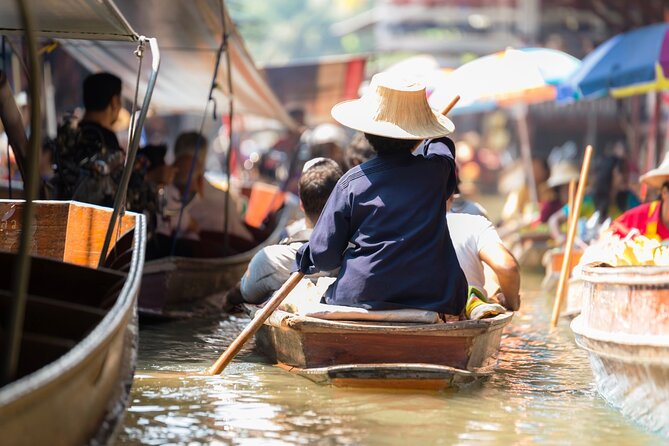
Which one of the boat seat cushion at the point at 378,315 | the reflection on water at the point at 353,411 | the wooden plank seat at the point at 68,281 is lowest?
the reflection on water at the point at 353,411

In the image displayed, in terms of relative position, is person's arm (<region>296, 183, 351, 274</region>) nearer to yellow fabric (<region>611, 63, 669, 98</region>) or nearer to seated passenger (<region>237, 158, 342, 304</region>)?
seated passenger (<region>237, 158, 342, 304</region>)

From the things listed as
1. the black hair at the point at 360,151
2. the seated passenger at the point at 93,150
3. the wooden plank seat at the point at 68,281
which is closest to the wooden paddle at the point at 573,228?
the black hair at the point at 360,151

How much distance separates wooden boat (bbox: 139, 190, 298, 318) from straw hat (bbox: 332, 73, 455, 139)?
8.39 feet

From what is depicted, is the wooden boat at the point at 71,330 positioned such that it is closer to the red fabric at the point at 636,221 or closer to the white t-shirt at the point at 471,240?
the white t-shirt at the point at 471,240

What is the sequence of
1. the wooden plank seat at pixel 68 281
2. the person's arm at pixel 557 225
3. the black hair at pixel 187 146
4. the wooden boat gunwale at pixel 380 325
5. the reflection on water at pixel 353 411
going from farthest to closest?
the person's arm at pixel 557 225
the black hair at pixel 187 146
the wooden boat gunwale at pixel 380 325
the wooden plank seat at pixel 68 281
the reflection on water at pixel 353 411

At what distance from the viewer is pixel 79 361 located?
11.4 feet

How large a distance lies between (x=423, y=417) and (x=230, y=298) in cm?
186

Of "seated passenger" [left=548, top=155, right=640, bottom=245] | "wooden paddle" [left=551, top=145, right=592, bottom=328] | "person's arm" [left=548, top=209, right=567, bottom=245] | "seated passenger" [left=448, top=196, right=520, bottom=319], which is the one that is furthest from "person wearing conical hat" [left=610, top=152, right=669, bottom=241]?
A: "person's arm" [left=548, top=209, right=567, bottom=245]

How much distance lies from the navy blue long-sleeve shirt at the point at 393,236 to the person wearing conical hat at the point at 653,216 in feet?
5.99

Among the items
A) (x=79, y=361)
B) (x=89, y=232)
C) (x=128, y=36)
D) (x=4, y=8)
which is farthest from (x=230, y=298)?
(x=79, y=361)

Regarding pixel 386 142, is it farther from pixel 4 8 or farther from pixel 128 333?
pixel 4 8

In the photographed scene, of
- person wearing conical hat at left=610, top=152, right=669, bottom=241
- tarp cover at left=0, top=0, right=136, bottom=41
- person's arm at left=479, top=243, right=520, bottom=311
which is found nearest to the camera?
tarp cover at left=0, top=0, right=136, bottom=41

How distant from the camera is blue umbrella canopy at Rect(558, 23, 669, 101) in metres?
9.93

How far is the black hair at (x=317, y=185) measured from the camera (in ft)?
19.7
